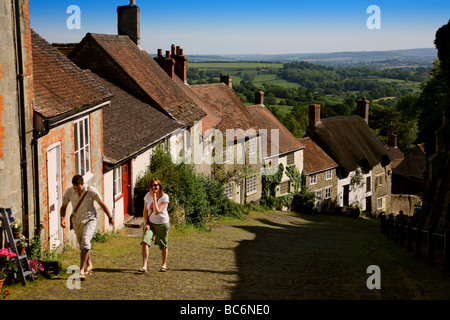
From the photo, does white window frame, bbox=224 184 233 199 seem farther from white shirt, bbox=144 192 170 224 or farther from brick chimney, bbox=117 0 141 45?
white shirt, bbox=144 192 170 224

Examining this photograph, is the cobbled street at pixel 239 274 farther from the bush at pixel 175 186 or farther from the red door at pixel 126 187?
the bush at pixel 175 186

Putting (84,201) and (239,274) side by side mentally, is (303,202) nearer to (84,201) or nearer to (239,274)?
(239,274)

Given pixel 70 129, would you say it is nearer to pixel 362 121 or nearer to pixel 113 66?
pixel 113 66

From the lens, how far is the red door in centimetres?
1602

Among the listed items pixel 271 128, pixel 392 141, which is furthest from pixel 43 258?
pixel 392 141

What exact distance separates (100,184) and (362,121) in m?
38.2

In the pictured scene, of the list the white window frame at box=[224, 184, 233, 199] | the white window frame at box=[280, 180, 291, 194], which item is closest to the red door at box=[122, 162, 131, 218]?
the white window frame at box=[224, 184, 233, 199]

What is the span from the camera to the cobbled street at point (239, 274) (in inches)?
321

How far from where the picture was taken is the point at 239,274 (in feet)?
33.4

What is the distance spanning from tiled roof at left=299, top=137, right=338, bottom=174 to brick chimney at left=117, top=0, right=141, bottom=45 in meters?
18.5

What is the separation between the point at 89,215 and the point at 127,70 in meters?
13.6

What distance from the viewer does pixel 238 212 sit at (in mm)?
26859

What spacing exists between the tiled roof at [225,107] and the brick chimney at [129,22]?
6860mm
